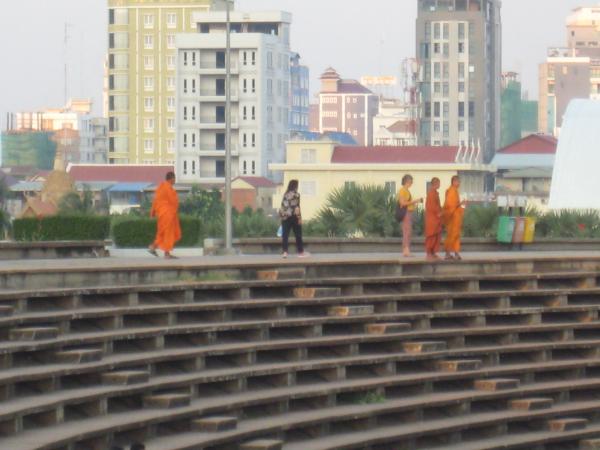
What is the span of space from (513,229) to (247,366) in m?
16.4

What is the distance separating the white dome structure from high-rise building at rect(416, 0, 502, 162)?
83490 mm

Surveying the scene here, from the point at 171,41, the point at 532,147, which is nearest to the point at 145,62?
the point at 171,41

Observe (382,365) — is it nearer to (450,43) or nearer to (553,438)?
(553,438)

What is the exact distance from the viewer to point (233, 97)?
143000 millimetres

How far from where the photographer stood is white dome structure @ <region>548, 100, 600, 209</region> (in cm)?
7400

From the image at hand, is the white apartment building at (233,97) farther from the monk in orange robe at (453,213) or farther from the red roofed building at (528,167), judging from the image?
the monk in orange robe at (453,213)

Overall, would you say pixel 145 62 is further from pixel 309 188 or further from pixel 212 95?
pixel 309 188

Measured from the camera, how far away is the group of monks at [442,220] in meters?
25.5

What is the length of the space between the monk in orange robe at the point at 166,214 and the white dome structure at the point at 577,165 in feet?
154

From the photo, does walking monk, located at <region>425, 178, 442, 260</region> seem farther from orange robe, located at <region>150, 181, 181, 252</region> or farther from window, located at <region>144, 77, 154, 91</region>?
window, located at <region>144, 77, 154, 91</region>

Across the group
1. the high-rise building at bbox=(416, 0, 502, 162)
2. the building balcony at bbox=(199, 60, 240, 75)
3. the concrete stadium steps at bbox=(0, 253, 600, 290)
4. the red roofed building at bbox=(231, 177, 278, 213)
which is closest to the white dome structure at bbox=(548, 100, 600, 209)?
the concrete stadium steps at bbox=(0, 253, 600, 290)

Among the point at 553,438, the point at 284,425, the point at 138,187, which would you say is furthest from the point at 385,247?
the point at 138,187

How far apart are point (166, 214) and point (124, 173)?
12930 centimetres

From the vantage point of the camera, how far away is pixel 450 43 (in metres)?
166
